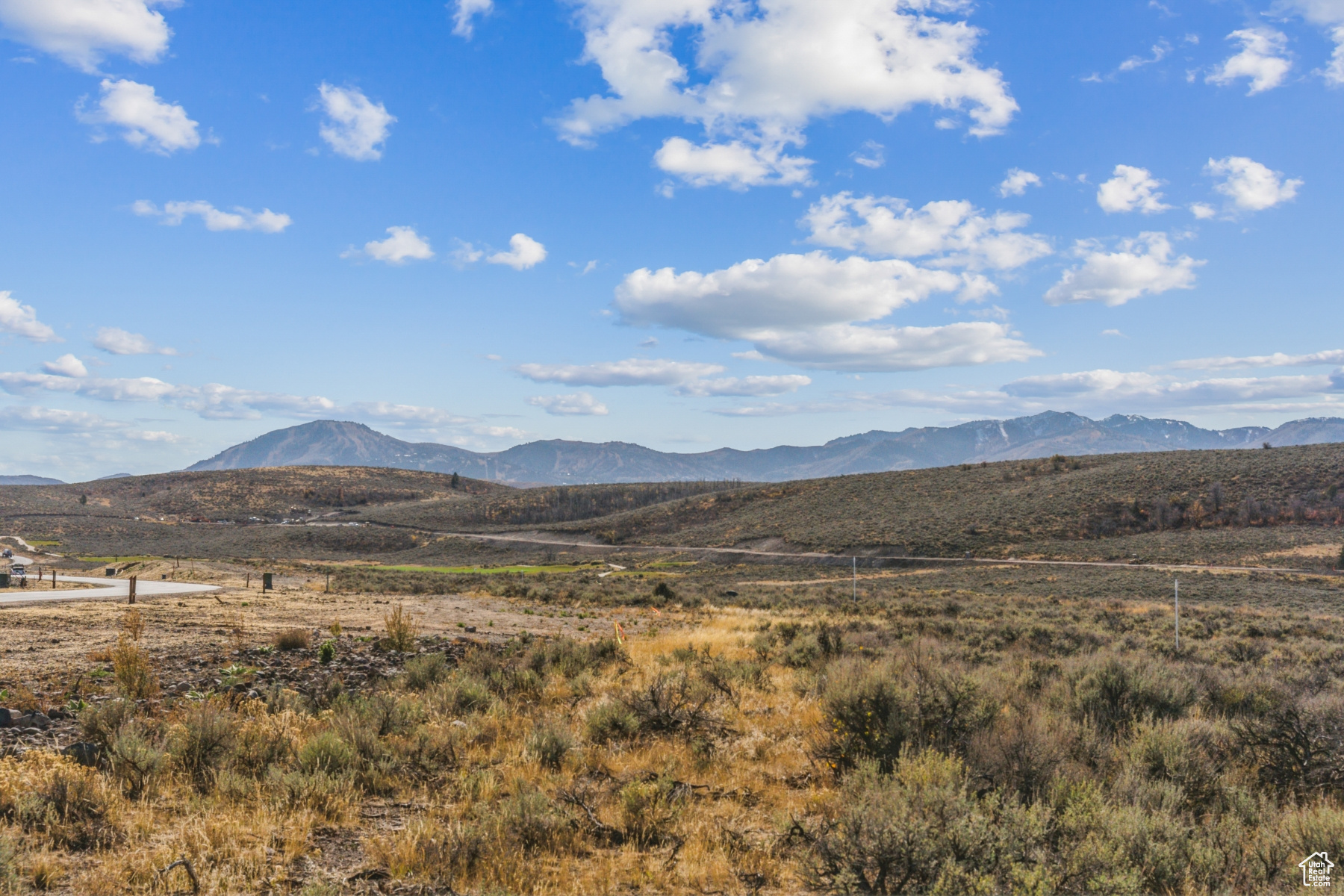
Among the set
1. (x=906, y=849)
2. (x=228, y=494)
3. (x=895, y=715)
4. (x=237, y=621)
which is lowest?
(x=228, y=494)

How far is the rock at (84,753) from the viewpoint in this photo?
688 centimetres

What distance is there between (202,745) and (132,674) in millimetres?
3757

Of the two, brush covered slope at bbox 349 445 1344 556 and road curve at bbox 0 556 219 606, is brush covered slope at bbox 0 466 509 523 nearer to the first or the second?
brush covered slope at bbox 349 445 1344 556

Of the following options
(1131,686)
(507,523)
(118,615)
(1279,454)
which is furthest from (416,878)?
(507,523)

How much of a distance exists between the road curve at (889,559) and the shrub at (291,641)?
4751 centimetres

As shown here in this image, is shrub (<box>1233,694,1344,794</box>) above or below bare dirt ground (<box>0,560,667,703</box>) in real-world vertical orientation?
above

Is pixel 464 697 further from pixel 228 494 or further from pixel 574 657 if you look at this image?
pixel 228 494

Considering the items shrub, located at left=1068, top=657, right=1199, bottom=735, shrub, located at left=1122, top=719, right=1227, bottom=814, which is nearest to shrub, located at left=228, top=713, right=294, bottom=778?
shrub, located at left=1122, top=719, right=1227, bottom=814

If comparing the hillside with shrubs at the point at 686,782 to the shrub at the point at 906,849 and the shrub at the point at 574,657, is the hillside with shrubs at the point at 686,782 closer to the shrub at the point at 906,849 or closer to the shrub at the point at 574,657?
the shrub at the point at 906,849

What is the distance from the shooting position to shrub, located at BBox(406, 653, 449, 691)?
37.4 ft

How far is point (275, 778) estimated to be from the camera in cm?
636

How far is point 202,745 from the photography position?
22.9ft

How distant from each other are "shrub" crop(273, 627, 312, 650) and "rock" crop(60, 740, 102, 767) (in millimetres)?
7264

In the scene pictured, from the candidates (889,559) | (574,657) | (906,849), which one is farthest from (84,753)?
(889,559)
